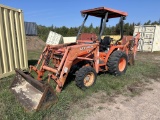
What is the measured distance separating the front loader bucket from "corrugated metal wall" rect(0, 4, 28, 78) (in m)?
1.65

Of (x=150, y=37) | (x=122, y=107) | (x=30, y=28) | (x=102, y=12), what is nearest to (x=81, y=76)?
(x=122, y=107)

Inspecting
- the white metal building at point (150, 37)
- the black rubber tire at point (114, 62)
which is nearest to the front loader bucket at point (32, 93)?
the black rubber tire at point (114, 62)

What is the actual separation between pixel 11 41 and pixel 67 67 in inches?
118

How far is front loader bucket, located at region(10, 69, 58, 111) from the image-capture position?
136 inches

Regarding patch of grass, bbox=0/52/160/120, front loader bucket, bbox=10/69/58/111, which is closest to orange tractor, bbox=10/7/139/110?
front loader bucket, bbox=10/69/58/111

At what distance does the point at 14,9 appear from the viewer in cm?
625

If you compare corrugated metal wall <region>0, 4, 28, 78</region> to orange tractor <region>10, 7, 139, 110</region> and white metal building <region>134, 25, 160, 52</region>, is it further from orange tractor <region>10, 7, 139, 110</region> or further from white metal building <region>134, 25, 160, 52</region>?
white metal building <region>134, 25, 160, 52</region>

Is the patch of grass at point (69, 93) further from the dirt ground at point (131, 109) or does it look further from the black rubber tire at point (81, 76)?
the dirt ground at point (131, 109)

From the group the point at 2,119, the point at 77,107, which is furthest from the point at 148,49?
the point at 2,119

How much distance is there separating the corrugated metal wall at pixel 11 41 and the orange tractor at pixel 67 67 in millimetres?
1394

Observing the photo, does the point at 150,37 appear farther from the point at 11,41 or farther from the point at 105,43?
the point at 11,41

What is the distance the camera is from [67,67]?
168 inches

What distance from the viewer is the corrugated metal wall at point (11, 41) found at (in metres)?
5.76

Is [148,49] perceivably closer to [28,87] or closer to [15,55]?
[15,55]
